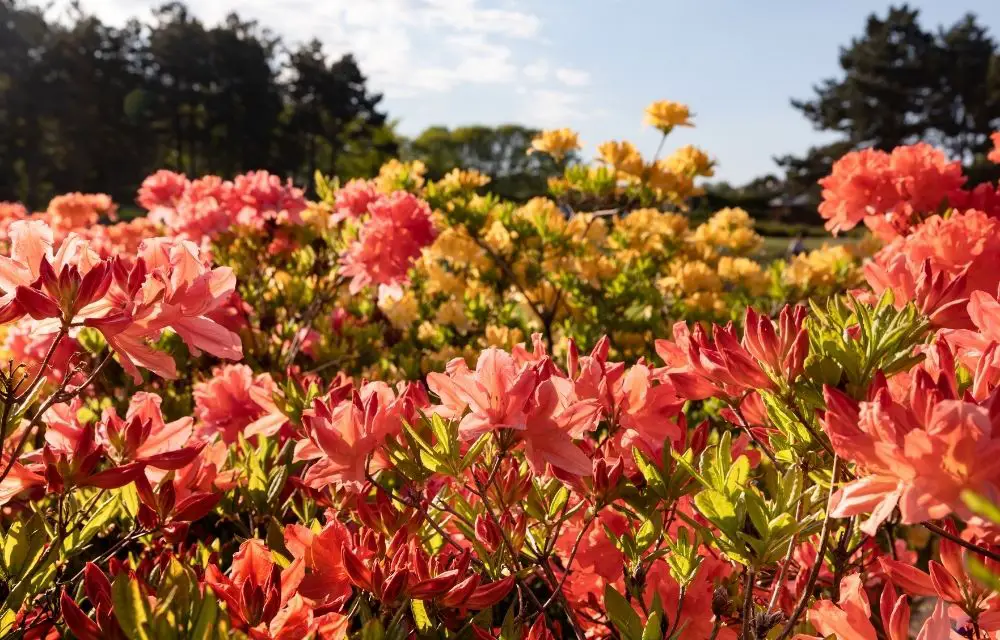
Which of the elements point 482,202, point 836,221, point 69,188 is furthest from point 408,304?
point 69,188

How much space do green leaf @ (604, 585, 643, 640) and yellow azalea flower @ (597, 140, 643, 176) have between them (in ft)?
11.0

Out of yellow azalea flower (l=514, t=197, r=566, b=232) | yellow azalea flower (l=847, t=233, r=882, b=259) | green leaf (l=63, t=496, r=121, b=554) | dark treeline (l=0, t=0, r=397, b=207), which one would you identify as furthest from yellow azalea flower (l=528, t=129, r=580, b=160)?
dark treeline (l=0, t=0, r=397, b=207)

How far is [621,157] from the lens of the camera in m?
4.16

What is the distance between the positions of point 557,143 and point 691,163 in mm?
776

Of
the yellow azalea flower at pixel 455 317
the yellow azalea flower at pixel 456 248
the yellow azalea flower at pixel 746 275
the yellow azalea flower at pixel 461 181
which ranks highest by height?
the yellow azalea flower at pixel 461 181

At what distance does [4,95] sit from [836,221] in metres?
41.3

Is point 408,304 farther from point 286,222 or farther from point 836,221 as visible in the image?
point 836,221

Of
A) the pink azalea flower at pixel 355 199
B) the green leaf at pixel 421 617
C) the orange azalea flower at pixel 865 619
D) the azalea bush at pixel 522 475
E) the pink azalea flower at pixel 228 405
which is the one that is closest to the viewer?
the azalea bush at pixel 522 475

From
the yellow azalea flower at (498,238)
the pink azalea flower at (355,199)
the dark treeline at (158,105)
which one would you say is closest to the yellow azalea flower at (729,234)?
the yellow azalea flower at (498,238)

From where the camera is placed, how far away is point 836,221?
2.73m

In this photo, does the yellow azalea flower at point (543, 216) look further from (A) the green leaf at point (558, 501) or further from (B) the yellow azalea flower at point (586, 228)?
(A) the green leaf at point (558, 501)

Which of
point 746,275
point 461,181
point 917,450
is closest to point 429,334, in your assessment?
point 461,181

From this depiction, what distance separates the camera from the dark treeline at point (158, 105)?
3591 cm

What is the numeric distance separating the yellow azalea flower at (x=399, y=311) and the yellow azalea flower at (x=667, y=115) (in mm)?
1760
